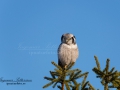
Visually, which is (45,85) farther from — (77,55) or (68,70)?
(77,55)

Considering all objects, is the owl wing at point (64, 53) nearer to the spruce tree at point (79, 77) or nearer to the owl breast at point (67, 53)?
the owl breast at point (67, 53)

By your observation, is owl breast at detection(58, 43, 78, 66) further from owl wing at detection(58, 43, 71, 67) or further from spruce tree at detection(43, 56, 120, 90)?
spruce tree at detection(43, 56, 120, 90)

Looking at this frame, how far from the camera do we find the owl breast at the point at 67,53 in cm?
864

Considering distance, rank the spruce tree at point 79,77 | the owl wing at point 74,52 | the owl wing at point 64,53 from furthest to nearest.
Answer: the owl wing at point 74,52
the owl wing at point 64,53
the spruce tree at point 79,77

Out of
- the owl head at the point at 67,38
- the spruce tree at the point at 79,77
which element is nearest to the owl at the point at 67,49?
the owl head at the point at 67,38

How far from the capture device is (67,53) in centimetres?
875

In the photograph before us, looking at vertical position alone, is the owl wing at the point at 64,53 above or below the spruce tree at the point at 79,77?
above

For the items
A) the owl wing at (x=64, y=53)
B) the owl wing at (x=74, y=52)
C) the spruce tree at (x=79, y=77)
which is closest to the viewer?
the spruce tree at (x=79, y=77)

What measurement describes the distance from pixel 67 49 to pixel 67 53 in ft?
0.55

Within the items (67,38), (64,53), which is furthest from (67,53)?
(67,38)

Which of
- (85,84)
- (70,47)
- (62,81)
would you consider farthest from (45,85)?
(70,47)

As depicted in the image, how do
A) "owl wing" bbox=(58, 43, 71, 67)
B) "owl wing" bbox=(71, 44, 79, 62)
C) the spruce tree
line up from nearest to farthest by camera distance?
the spruce tree
"owl wing" bbox=(58, 43, 71, 67)
"owl wing" bbox=(71, 44, 79, 62)

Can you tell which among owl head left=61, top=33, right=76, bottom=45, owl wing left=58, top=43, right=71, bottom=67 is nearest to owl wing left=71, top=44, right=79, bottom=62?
owl wing left=58, top=43, right=71, bottom=67

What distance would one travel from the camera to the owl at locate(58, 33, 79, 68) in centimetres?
864
